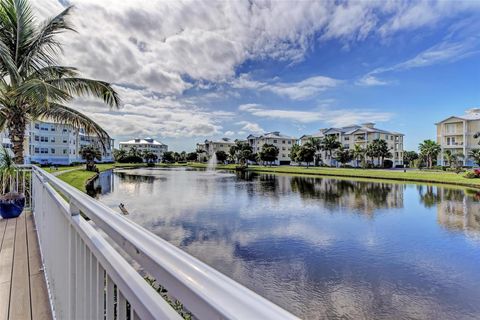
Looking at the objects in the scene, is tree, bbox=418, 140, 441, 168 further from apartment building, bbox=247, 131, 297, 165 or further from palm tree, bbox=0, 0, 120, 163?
palm tree, bbox=0, 0, 120, 163

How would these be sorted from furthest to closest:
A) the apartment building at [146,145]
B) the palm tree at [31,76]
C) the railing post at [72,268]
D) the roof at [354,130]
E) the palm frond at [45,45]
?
the apartment building at [146,145], the roof at [354,130], the palm frond at [45,45], the palm tree at [31,76], the railing post at [72,268]

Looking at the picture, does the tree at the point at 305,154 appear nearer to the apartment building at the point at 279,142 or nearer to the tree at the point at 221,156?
the apartment building at the point at 279,142

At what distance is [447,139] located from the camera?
4625 cm

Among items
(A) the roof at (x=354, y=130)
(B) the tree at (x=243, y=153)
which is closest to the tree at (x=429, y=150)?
(A) the roof at (x=354, y=130)

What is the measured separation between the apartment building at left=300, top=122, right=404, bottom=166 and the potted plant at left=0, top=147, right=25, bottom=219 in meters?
56.9

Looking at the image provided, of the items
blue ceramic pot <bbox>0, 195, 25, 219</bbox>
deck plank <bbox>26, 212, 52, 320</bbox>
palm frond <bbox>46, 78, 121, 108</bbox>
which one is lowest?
deck plank <bbox>26, 212, 52, 320</bbox>

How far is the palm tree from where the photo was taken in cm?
738

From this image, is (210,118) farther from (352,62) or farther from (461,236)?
(461,236)

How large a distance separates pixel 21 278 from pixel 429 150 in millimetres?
53212

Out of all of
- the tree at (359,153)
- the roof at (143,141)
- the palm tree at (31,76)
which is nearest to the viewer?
the palm tree at (31,76)

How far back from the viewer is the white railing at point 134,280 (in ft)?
1.75

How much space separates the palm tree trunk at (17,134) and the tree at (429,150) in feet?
170

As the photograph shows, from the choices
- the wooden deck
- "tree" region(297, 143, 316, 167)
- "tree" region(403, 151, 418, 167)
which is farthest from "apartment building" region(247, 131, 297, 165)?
the wooden deck

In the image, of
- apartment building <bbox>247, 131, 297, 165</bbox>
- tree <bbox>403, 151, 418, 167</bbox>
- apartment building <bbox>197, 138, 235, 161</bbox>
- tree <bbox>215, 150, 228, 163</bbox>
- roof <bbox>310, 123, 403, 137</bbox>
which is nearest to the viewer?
roof <bbox>310, 123, 403, 137</bbox>
